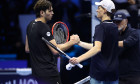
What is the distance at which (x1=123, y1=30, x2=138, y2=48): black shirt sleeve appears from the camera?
4672 millimetres

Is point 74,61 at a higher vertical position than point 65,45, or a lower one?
lower

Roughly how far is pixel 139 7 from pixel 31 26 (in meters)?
3.08

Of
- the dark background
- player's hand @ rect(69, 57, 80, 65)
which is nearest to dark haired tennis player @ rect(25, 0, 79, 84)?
player's hand @ rect(69, 57, 80, 65)

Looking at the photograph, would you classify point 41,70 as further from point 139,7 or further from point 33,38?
point 139,7

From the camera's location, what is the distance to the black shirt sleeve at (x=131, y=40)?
4.67 meters

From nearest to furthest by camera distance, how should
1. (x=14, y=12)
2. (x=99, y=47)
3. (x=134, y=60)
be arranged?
1. (x=99, y=47)
2. (x=134, y=60)
3. (x=14, y=12)

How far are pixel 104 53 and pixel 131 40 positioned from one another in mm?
964

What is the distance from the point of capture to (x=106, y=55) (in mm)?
3881

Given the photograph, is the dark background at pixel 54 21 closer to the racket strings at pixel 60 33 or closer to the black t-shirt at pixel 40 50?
the racket strings at pixel 60 33

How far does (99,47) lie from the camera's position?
3777mm

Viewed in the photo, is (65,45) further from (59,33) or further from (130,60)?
(130,60)

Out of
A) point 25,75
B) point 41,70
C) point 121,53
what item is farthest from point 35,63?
point 121,53

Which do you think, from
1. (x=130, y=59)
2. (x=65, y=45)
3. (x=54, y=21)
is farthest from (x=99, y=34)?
(x=54, y=21)

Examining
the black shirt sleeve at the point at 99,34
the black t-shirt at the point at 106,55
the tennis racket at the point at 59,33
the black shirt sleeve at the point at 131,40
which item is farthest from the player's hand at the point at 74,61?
the black shirt sleeve at the point at 131,40
